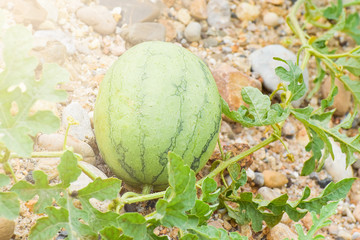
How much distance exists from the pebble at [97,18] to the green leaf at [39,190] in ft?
4.53

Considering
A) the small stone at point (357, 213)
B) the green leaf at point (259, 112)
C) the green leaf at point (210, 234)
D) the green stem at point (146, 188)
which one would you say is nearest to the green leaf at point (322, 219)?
the green leaf at point (210, 234)

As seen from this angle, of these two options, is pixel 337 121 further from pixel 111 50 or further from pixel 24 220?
pixel 24 220

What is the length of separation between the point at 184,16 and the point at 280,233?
1484 millimetres

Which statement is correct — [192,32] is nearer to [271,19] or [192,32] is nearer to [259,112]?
[271,19]

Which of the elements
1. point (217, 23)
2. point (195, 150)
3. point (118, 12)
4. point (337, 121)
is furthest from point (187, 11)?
point (195, 150)

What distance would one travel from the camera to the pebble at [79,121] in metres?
2.14

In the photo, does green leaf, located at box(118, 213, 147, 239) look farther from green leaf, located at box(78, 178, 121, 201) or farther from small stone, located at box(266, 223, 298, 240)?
small stone, located at box(266, 223, 298, 240)

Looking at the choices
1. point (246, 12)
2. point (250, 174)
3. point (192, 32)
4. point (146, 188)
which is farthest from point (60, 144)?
point (246, 12)

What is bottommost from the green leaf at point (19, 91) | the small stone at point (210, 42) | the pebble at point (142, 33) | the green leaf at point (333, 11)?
the small stone at point (210, 42)

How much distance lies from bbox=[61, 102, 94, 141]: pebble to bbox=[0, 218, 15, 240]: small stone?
54 centimetres

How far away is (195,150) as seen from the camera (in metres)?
1.81

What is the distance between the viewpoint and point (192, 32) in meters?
2.88

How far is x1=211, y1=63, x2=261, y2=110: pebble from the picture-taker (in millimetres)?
2580

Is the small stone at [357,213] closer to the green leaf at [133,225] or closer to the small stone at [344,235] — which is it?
the small stone at [344,235]
